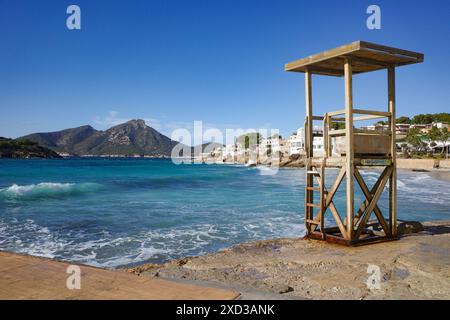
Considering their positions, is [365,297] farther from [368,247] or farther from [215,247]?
[215,247]

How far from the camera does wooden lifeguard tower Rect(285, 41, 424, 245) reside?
27.4 feet

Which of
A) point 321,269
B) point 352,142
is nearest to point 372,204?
point 352,142

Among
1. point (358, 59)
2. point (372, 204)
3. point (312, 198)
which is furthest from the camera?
point (312, 198)

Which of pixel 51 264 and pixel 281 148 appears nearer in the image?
pixel 51 264

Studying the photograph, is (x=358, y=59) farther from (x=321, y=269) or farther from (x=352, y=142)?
(x=321, y=269)

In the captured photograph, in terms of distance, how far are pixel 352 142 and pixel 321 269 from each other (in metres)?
3.24

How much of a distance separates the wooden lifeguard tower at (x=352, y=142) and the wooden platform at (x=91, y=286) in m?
5.12

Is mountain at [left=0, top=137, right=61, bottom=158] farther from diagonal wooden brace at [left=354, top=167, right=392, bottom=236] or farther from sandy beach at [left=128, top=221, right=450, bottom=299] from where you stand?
diagonal wooden brace at [left=354, top=167, right=392, bottom=236]

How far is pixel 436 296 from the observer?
16.7ft

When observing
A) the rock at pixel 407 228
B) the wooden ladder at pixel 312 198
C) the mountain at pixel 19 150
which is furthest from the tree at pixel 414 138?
the mountain at pixel 19 150

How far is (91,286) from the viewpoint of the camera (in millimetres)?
4457
